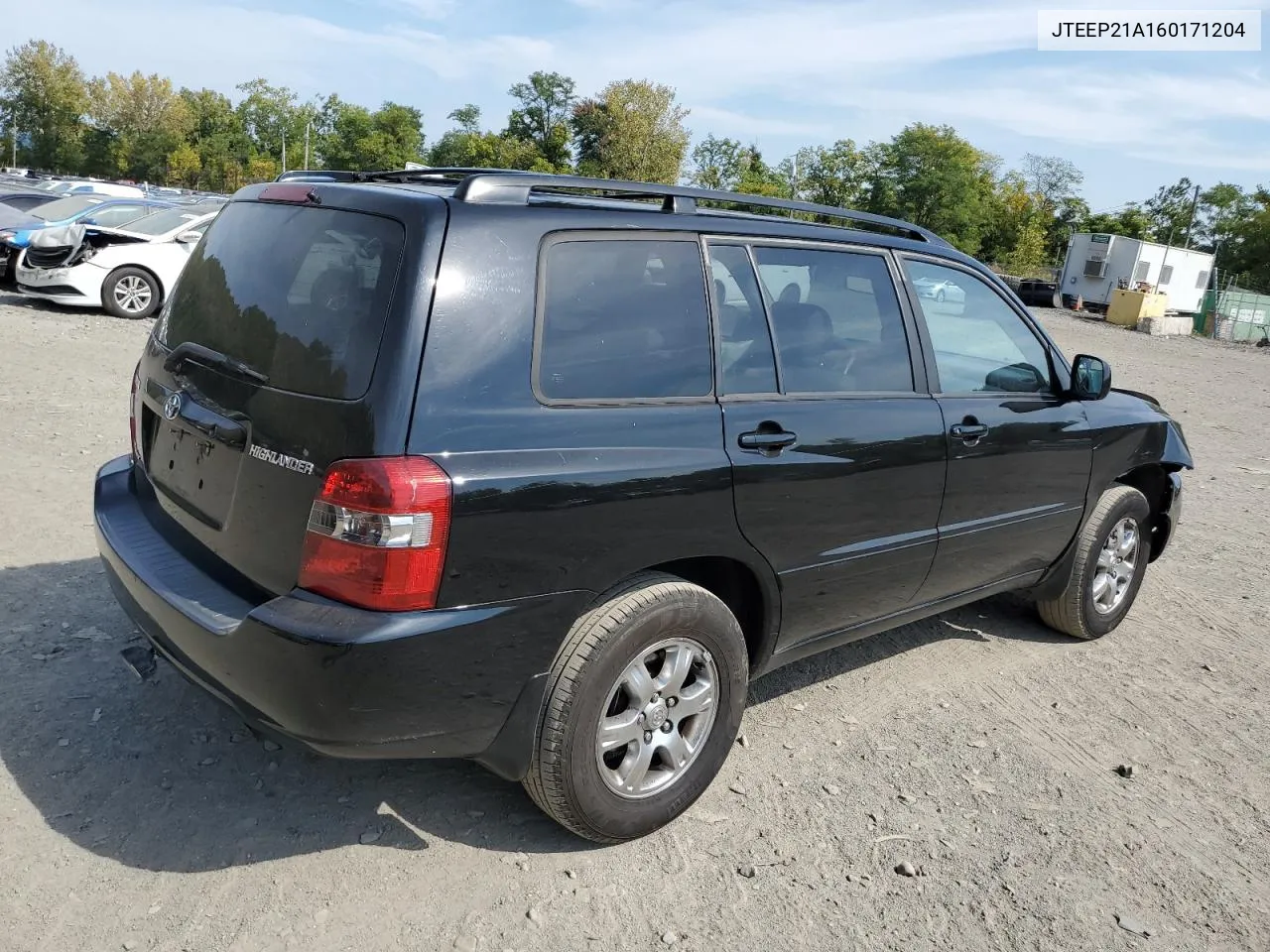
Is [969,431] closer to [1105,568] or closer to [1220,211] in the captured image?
[1105,568]

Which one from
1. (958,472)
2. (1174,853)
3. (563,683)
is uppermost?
(958,472)

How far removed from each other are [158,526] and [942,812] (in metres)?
2.67

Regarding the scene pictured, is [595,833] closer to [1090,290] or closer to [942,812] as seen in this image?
[942,812]

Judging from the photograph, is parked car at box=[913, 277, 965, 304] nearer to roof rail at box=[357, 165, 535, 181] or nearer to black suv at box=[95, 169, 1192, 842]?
black suv at box=[95, 169, 1192, 842]

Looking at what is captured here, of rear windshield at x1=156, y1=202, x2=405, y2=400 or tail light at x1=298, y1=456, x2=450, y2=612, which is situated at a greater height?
rear windshield at x1=156, y1=202, x2=405, y2=400

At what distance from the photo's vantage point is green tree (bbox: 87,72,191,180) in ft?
254

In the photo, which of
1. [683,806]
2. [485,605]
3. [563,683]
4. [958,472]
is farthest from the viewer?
[958,472]

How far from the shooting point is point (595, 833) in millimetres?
3002

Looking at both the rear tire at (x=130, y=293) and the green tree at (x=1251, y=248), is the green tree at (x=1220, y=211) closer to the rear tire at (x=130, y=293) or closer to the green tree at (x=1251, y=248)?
the green tree at (x=1251, y=248)

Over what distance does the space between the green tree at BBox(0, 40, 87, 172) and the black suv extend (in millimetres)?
87986

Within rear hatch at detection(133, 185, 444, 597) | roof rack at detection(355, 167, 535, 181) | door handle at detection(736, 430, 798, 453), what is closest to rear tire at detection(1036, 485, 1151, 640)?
door handle at detection(736, 430, 798, 453)

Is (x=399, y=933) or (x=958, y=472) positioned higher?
(x=958, y=472)

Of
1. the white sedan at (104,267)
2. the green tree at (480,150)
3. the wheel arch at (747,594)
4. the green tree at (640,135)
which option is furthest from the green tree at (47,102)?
the wheel arch at (747,594)

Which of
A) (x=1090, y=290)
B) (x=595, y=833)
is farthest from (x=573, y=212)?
(x=1090, y=290)
